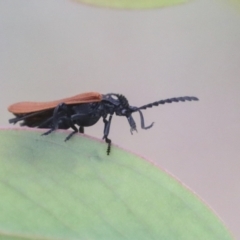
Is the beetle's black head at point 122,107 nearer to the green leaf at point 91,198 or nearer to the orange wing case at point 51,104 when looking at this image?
the orange wing case at point 51,104

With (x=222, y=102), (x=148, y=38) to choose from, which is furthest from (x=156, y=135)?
(x=148, y=38)

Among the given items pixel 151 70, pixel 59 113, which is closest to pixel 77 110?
pixel 59 113

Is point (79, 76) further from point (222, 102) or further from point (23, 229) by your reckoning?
point (23, 229)

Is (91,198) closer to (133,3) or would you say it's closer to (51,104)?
(133,3)

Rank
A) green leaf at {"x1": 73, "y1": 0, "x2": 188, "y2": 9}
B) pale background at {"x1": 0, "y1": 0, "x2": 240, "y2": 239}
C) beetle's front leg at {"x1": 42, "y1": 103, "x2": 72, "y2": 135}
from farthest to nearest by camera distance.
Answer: pale background at {"x1": 0, "y1": 0, "x2": 240, "y2": 239} → beetle's front leg at {"x1": 42, "y1": 103, "x2": 72, "y2": 135} → green leaf at {"x1": 73, "y1": 0, "x2": 188, "y2": 9}

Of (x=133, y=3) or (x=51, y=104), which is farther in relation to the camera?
(x=51, y=104)

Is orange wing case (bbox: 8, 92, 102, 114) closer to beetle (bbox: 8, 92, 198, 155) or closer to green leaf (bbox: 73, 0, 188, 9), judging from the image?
beetle (bbox: 8, 92, 198, 155)

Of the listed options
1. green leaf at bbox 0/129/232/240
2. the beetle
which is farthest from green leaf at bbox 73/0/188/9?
the beetle
